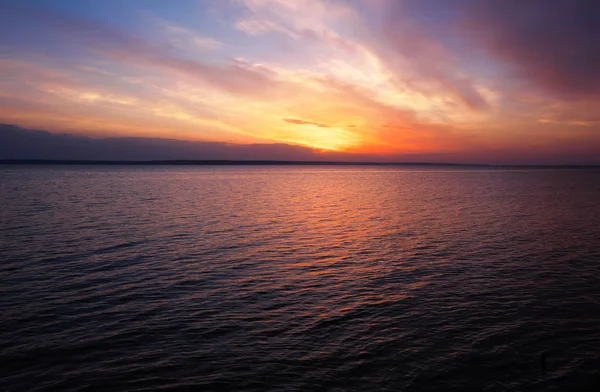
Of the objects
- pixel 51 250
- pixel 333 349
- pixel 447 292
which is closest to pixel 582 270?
pixel 447 292

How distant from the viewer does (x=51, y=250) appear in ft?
115

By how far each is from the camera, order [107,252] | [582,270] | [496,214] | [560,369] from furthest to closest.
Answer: [496,214] < [107,252] < [582,270] < [560,369]

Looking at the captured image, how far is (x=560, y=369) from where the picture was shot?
51.2ft

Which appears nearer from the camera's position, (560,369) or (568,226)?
(560,369)

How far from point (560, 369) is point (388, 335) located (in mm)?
6636

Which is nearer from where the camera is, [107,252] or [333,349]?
[333,349]

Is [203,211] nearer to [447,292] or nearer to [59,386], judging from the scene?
[447,292]

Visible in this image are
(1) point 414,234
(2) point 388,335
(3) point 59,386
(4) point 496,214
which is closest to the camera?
(3) point 59,386

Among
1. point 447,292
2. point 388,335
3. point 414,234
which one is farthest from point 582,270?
point 388,335

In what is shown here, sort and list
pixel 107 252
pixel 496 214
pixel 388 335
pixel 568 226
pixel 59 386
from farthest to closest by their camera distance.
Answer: pixel 496 214
pixel 568 226
pixel 107 252
pixel 388 335
pixel 59 386

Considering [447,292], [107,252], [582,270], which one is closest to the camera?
[447,292]

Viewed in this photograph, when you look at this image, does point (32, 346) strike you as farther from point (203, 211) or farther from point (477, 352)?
point (203, 211)

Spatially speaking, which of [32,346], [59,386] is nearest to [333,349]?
[59,386]

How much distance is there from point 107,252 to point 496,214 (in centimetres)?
5415
